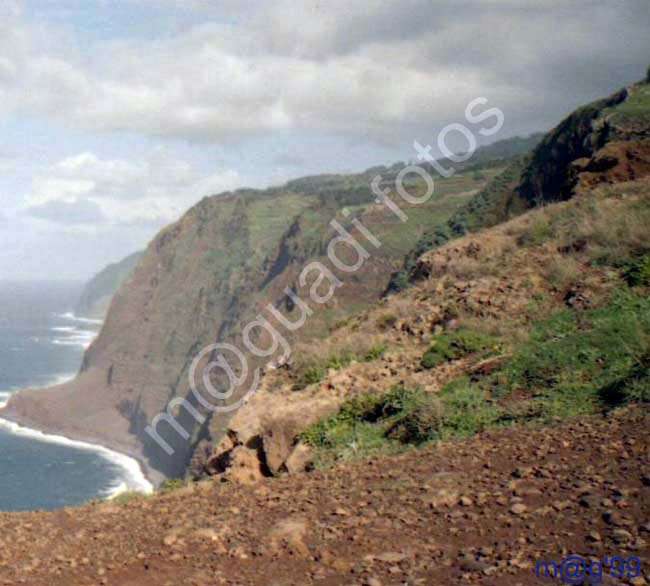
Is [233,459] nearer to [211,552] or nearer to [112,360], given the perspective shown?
[211,552]

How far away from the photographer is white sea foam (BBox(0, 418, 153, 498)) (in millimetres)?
60094

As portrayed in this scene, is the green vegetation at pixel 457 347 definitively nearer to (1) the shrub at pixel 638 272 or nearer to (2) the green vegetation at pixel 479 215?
(1) the shrub at pixel 638 272

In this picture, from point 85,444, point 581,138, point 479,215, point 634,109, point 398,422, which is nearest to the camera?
point 398,422

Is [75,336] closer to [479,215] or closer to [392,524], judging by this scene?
[479,215]

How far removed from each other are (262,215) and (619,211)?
87927 mm

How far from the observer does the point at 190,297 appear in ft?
305

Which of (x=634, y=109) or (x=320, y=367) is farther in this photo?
(x=634, y=109)

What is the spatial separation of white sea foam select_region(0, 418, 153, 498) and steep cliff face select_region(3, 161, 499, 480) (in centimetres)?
153

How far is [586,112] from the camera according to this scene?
3756 centimetres

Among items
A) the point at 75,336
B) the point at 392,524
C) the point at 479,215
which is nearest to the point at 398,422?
the point at 392,524

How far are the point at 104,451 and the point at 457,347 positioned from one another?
70633 mm

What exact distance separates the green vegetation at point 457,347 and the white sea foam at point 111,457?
48992 mm

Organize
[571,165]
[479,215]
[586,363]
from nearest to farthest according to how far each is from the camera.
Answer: [586,363]
[571,165]
[479,215]

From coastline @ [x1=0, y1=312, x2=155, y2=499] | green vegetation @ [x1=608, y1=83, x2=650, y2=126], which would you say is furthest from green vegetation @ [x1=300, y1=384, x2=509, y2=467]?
coastline @ [x1=0, y1=312, x2=155, y2=499]
